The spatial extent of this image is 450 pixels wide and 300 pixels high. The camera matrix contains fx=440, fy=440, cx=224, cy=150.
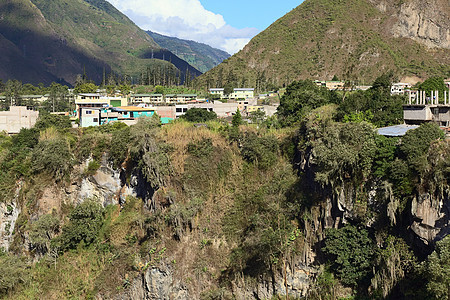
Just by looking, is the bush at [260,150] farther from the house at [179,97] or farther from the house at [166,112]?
the house at [179,97]

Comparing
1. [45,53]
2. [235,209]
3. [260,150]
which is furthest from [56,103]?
[45,53]

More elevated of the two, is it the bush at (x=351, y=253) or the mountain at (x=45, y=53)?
the mountain at (x=45, y=53)

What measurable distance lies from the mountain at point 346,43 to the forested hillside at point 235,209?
169 ft

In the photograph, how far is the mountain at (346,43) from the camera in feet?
270

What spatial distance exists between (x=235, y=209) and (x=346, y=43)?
7076 centimetres

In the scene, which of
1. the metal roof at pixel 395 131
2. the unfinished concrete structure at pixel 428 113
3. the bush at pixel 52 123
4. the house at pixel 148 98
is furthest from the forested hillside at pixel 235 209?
the house at pixel 148 98

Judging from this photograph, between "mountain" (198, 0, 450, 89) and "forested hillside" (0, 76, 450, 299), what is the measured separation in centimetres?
5158

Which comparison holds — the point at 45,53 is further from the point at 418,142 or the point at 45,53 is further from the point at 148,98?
the point at 418,142

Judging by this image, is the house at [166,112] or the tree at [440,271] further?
the house at [166,112]

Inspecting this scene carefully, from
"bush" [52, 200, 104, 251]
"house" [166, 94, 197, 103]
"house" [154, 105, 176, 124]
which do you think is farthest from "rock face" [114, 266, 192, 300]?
"house" [166, 94, 197, 103]

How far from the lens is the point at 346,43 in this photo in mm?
86938

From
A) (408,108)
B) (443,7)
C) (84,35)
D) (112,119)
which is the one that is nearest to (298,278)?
(408,108)

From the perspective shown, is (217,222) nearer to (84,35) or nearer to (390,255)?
(390,255)

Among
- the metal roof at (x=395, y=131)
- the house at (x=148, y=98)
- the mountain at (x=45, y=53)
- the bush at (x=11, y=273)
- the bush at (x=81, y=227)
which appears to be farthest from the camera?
the mountain at (x=45, y=53)
